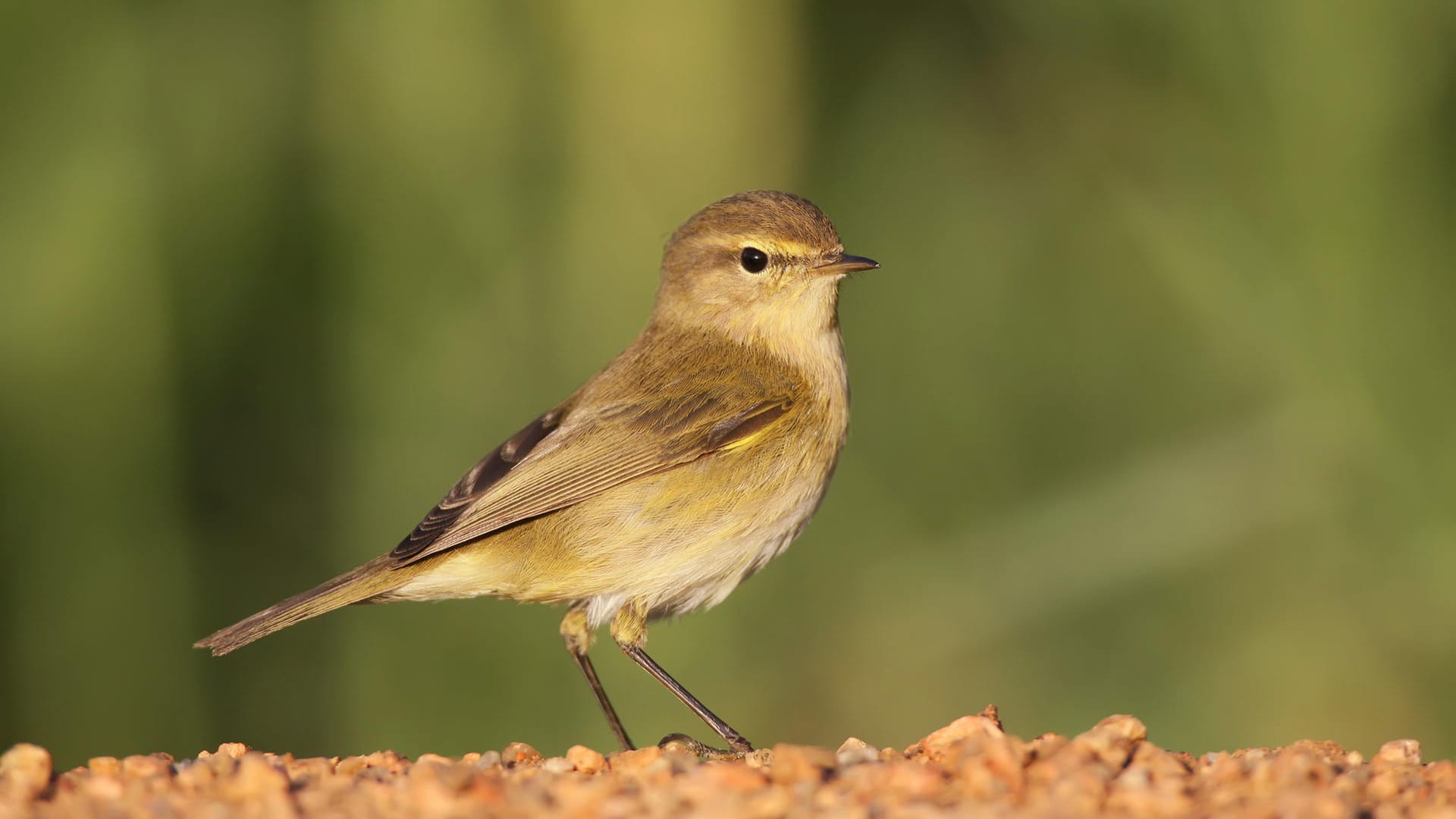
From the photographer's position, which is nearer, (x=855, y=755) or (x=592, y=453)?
(x=855, y=755)

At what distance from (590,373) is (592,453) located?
3.68 feet

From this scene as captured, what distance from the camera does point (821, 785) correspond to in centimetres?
288

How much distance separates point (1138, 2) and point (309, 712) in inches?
146

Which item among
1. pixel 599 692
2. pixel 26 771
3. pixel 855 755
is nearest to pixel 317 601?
pixel 599 692

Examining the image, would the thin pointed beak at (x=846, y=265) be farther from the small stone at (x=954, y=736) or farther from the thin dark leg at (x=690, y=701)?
the small stone at (x=954, y=736)

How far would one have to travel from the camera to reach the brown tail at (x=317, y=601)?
13.7 ft

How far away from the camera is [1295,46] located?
5043 millimetres

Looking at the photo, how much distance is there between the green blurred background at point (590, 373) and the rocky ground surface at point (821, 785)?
6.55 feet

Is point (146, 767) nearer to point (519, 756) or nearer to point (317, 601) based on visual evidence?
point (519, 756)

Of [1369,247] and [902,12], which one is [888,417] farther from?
[1369,247]

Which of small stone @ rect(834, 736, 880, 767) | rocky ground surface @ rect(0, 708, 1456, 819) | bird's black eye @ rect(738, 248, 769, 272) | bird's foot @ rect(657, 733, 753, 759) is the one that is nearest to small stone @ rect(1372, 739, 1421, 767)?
rocky ground surface @ rect(0, 708, 1456, 819)

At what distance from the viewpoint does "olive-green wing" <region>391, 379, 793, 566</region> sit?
439 centimetres

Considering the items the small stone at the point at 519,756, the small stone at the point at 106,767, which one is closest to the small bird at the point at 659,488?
the small stone at the point at 519,756

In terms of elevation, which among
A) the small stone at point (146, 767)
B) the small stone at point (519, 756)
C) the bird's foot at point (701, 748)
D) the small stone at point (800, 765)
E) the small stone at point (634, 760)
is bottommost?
the small stone at point (146, 767)
